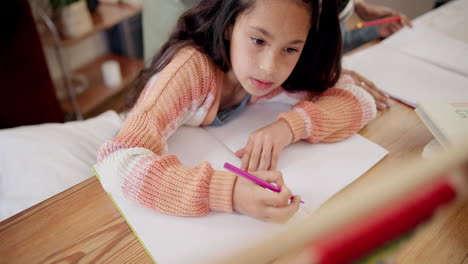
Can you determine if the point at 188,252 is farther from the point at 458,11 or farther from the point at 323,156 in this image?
the point at 458,11

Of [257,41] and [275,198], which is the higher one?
[257,41]

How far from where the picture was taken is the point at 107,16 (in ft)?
5.47

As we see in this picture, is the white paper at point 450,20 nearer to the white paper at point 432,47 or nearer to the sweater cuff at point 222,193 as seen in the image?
the white paper at point 432,47

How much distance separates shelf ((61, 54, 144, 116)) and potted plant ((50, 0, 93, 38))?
361mm

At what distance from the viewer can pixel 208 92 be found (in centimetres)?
73

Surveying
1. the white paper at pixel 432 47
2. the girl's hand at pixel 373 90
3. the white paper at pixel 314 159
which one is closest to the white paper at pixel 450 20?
the white paper at pixel 432 47

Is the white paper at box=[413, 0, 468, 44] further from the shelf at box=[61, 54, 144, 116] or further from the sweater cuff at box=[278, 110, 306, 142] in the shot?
the shelf at box=[61, 54, 144, 116]

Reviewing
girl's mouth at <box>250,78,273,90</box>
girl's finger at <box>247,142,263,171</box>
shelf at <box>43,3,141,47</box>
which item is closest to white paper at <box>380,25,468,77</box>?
girl's mouth at <box>250,78,273,90</box>

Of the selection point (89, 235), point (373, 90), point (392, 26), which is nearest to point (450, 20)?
point (392, 26)

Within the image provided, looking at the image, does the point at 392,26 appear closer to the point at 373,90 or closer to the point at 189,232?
the point at 373,90

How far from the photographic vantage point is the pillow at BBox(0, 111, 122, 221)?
64 centimetres

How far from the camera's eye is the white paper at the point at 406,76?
31.8 inches

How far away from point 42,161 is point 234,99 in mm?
456

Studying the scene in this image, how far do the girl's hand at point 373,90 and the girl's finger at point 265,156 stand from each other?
1.08 ft
